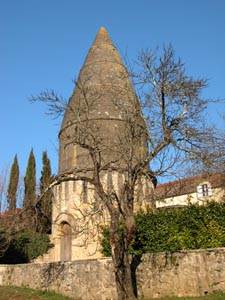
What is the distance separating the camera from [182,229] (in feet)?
40.8

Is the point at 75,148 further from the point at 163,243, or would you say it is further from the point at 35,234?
the point at 163,243

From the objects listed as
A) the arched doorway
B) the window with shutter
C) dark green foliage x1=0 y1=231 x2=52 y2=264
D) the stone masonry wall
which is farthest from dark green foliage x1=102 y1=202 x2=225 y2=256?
the window with shutter

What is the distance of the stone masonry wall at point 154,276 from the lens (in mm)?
9625

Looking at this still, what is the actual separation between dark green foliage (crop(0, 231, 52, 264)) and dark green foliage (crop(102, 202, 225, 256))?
9.00m

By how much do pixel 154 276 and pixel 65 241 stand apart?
32.9 feet

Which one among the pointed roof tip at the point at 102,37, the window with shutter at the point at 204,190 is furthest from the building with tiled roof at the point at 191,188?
the pointed roof tip at the point at 102,37

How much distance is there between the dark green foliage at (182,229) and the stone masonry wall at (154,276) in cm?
167

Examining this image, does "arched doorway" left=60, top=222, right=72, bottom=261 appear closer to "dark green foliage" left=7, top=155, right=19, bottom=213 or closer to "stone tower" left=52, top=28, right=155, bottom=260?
"stone tower" left=52, top=28, right=155, bottom=260

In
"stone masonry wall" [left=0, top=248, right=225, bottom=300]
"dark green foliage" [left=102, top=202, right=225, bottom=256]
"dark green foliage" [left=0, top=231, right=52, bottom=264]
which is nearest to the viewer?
"stone masonry wall" [left=0, top=248, right=225, bottom=300]

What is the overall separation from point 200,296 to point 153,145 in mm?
4488

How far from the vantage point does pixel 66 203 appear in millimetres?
19172

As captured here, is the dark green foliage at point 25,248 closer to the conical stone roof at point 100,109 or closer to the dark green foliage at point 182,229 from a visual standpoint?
the conical stone roof at point 100,109

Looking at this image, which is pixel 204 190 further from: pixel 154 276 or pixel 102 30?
pixel 154 276

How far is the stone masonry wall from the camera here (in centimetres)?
962
